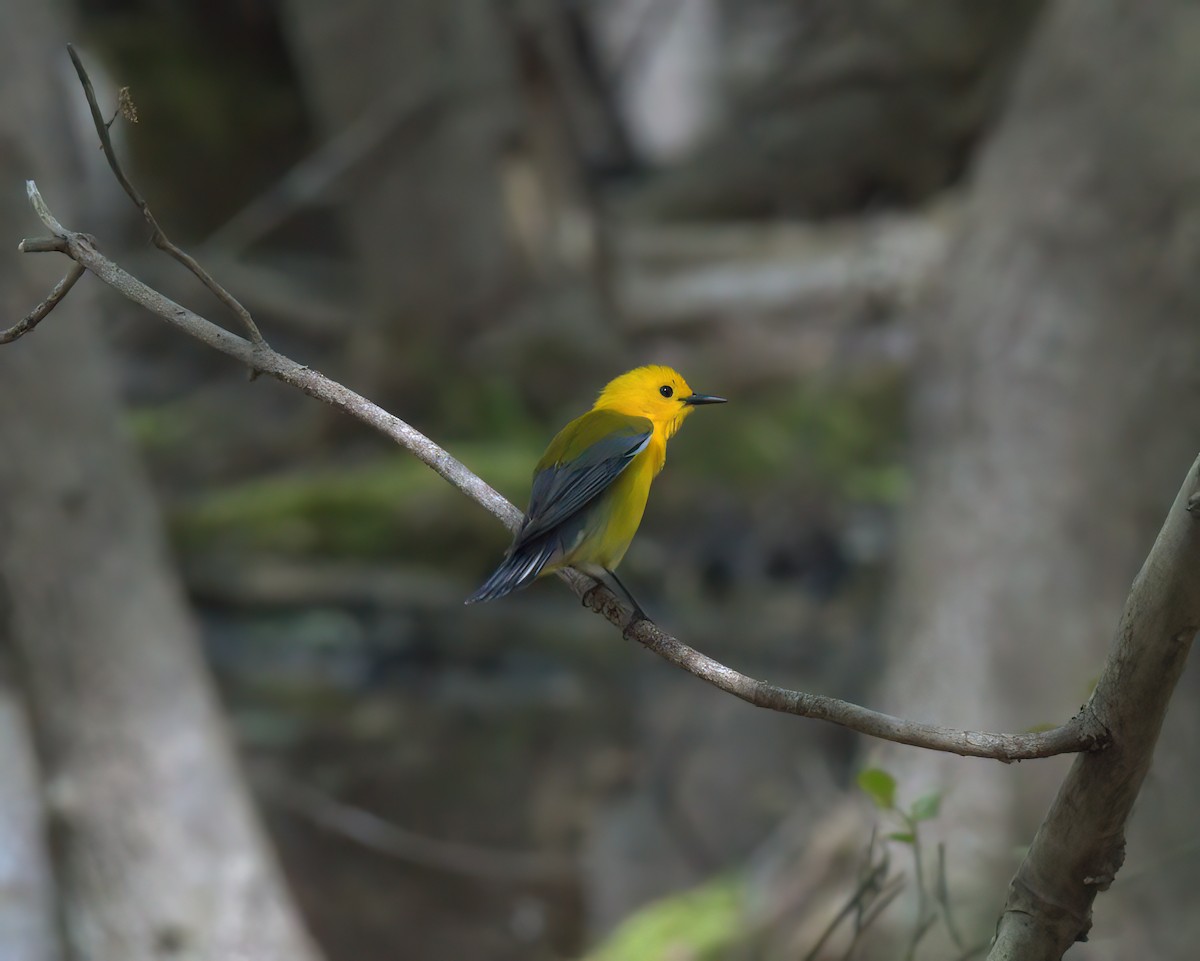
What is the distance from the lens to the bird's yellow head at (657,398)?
198 centimetres

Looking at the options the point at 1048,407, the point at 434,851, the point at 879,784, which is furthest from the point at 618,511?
the point at 434,851

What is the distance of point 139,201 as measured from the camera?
4.57ft

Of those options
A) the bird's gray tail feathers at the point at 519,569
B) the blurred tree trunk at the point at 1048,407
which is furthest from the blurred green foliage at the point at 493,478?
the bird's gray tail feathers at the point at 519,569

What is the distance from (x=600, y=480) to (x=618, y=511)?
59 millimetres

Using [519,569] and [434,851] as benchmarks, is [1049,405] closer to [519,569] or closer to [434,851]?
[519,569]

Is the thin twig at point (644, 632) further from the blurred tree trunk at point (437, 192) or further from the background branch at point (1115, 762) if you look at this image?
the blurred tree trunk at point (437, 192)

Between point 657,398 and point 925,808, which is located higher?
point 657,398

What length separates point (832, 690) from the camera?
584 centimetres

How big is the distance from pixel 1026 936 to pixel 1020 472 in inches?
109

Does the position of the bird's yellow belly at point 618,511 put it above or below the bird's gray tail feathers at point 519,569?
above

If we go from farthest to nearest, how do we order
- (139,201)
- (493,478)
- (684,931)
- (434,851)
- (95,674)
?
1. (493,478)
2. (434,851)
3. (684,931)
4. (95,674)
5. (139,201)

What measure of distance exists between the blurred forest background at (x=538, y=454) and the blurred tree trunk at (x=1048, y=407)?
0.05 feet

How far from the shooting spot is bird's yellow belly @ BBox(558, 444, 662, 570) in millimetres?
1889

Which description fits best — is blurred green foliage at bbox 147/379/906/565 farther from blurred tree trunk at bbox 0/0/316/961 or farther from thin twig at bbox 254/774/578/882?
blurred tree trunk at bbox 0/0/316/961
